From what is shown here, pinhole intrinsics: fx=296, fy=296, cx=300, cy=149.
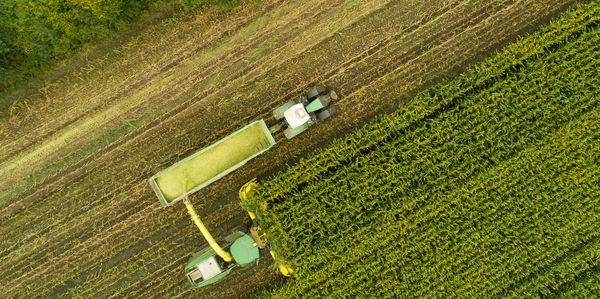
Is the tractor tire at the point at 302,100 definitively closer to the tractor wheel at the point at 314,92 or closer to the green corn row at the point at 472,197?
the tractor wheel at the point at 314,92

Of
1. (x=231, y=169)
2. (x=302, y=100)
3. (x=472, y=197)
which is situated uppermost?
(x=302, y=100)

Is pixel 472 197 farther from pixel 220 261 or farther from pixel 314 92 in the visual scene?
pixel 220 261

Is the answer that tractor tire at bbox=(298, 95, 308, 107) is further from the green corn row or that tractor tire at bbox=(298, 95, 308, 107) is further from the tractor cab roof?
the green corn row

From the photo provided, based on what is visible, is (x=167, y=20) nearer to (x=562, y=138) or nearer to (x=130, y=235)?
(x=130, y=235)

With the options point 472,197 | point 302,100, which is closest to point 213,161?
point 302,100

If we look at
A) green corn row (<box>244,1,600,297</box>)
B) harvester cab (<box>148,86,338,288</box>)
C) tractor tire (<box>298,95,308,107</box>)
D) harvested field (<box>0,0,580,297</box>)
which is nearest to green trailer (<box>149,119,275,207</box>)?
harvester cab (<box>148,86,338,288</box>)

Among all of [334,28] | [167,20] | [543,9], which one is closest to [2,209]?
[167,20]
